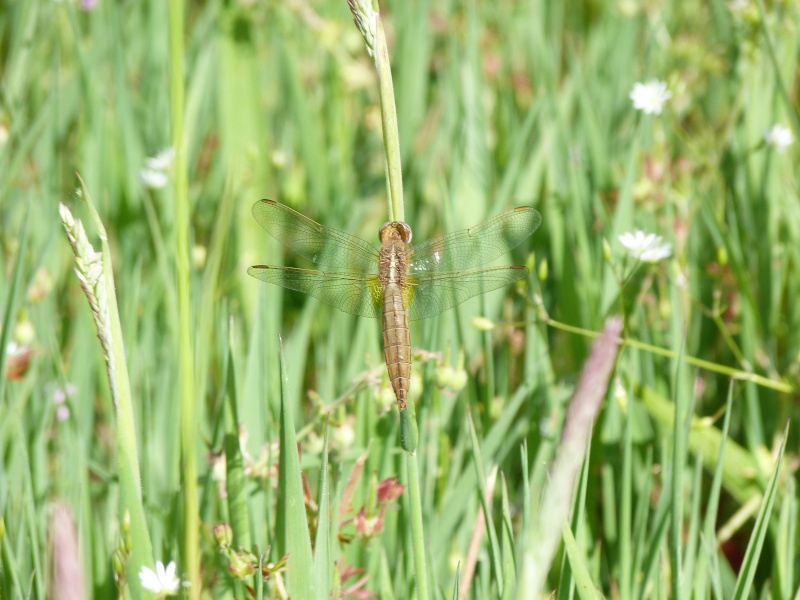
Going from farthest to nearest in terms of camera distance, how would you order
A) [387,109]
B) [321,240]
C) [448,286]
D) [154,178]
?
[154,178]
[321,240]
[448,286]
[387,109]

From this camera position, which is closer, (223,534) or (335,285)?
(223,534)

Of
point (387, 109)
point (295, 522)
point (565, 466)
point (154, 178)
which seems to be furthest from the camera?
point (154, 178)

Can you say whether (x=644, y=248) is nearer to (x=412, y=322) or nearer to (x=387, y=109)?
(x=412, y=322)

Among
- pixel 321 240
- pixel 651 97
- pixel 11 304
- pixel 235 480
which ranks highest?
pixel 651 97

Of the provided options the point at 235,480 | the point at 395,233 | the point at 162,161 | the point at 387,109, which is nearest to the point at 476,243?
the point at 395,233

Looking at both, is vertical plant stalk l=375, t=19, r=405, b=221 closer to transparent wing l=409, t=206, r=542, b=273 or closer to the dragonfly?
the dragonfly

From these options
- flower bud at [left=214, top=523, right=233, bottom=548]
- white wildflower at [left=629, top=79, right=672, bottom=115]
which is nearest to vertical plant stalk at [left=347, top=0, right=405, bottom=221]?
flower bud at [left=214, top=523, right=233, bottom=548]

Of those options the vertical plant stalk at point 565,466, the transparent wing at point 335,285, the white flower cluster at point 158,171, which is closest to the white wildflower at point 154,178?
the white flower cluster at point 158,171
